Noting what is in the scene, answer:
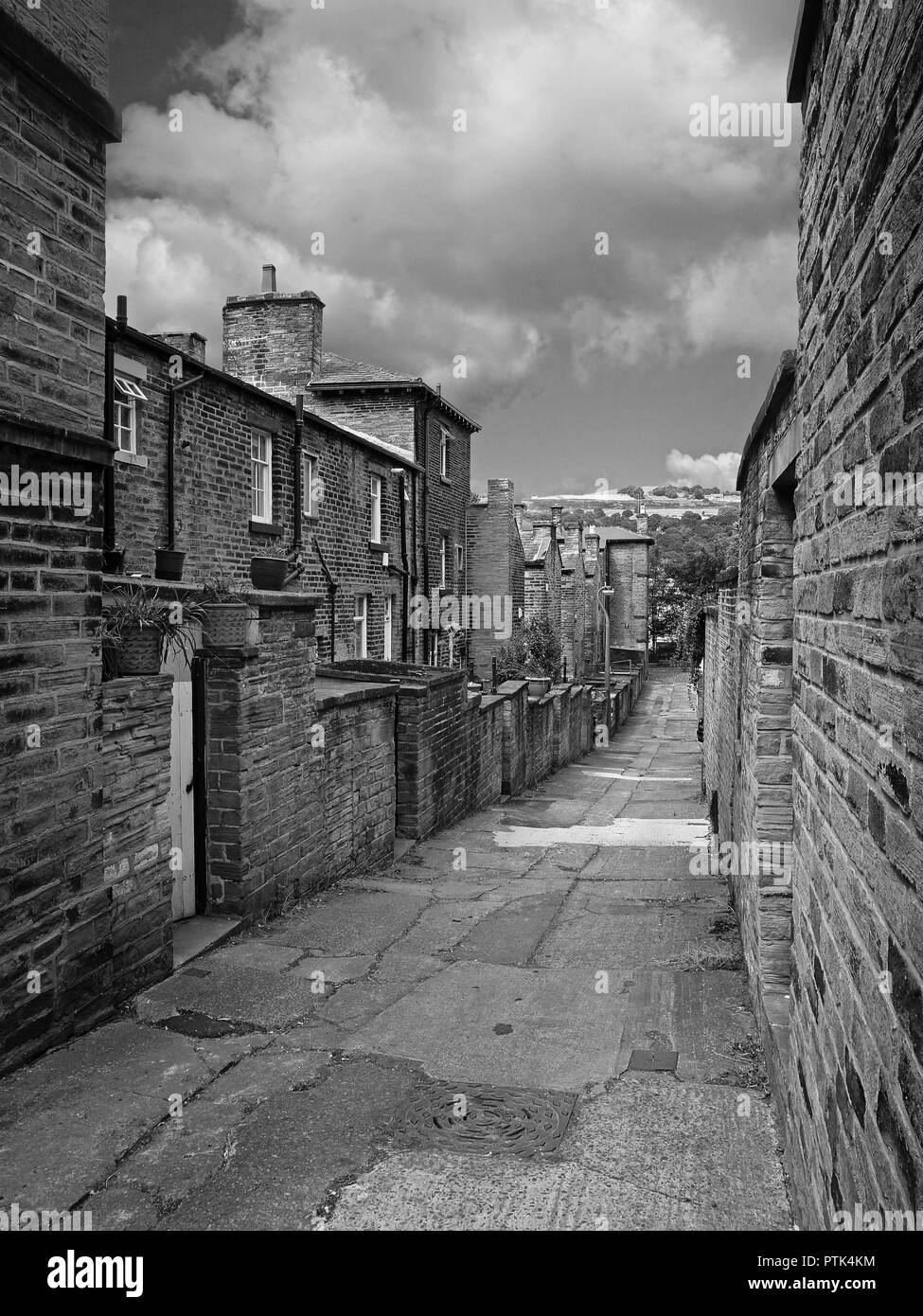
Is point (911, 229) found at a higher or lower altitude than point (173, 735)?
higher

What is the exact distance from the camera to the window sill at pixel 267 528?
1552cm

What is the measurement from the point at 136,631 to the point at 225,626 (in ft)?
4.20

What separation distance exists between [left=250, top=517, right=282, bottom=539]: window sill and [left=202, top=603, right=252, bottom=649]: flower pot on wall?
899 cm

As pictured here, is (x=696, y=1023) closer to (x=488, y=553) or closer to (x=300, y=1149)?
(x=300, y=1149)

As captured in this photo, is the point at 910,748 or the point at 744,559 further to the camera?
the point at 744,559

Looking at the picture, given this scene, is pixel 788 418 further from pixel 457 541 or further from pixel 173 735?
pixel 457 541

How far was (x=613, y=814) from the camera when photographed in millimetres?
15891

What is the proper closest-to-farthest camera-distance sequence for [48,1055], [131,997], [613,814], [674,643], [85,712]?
1. [48,1055]
2. [85,712]
3. [131,997]
4. [613,814]
5. [674,643]

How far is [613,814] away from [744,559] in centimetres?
996

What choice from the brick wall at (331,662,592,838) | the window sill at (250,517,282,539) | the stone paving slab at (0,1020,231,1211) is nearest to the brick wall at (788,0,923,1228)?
the stone paving slab at (0,1020,231,1211)

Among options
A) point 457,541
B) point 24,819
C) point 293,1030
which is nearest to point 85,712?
point 24,819

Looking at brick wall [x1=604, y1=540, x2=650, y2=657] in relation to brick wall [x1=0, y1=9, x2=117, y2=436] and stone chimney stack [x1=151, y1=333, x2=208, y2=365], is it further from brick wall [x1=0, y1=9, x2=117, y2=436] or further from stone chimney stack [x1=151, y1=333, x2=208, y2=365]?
brick wall [x1=0, y1=9, x2=117, y2=436]
